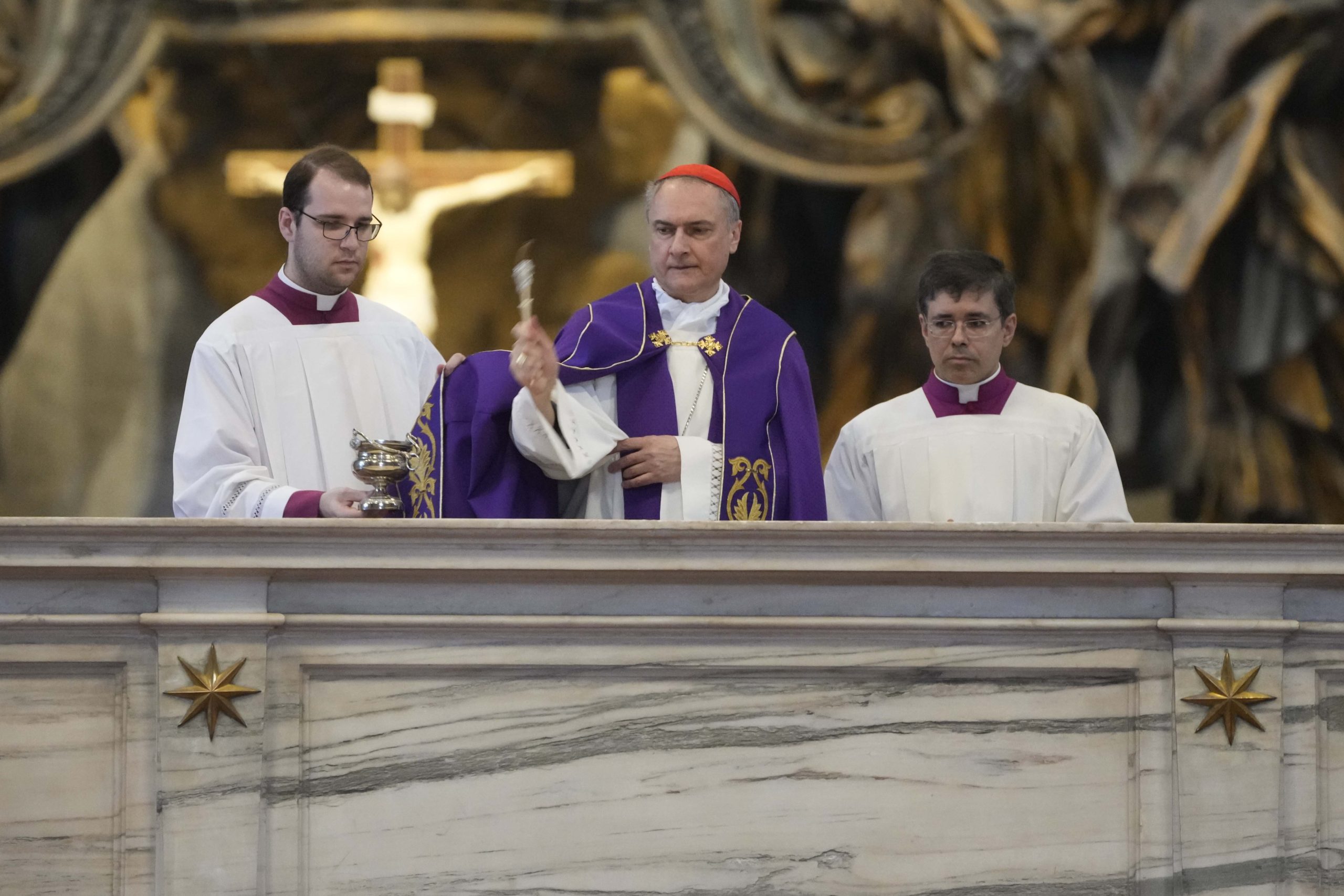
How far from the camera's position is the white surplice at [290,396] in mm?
3824

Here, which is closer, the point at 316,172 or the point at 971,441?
the point at 316,172

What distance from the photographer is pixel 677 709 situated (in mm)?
3037

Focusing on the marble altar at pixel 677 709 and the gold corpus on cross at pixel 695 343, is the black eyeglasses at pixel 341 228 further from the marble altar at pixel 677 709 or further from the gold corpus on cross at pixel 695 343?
the marble altar at pixel 677 709

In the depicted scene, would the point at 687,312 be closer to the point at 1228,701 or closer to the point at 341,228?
the point at 341,228

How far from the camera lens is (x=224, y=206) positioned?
738 cm

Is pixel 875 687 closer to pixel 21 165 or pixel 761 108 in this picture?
pixel 761 108

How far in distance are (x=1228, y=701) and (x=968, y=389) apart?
4.12 feet

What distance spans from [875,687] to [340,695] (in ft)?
2.98

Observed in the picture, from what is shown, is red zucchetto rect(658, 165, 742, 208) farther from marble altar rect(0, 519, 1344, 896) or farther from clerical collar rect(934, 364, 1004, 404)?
marble altar rect(0, 519, 1344, 896)

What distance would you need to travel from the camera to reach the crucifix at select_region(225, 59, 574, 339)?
23.9ft

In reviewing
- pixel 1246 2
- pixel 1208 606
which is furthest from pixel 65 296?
pixel 1208 606

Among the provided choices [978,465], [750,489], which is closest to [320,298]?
[750,489]

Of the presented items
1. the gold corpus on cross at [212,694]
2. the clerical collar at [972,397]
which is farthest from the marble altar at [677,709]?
the clerical collar at [972,397]

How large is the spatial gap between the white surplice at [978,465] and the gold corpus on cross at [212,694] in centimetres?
156
